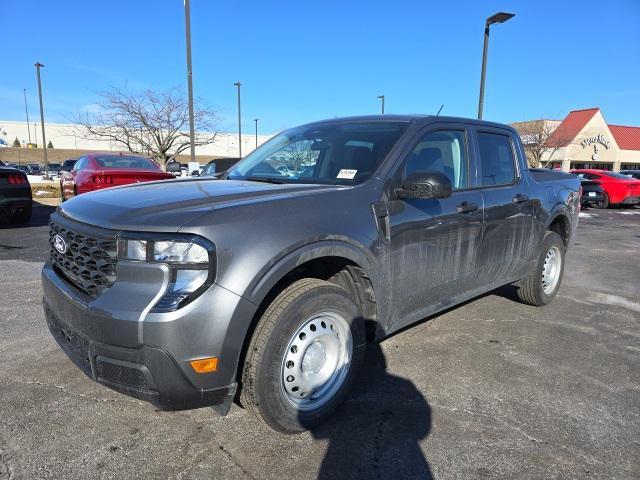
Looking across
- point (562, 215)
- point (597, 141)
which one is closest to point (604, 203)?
point (562, 215)

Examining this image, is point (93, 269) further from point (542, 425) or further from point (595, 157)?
point (595, 157)

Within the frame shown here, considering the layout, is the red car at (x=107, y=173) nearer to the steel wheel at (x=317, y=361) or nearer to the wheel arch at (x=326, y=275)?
the wheel arch at (x=326, y=275)

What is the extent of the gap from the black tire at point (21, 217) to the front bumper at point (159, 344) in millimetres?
8722

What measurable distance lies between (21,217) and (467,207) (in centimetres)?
967

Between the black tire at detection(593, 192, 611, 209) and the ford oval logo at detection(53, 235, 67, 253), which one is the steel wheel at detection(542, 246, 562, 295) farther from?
the black tire at detection(593, 192, 611, 209)

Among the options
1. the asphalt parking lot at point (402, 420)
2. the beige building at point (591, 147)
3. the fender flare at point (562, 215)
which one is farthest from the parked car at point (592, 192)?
the beige building at point (591, 147)

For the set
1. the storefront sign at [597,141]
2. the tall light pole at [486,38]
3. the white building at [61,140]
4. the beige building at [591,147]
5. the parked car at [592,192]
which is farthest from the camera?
the white building at [61,140]

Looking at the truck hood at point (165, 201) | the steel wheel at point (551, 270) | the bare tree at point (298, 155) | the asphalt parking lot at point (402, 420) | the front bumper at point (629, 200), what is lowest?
the asphalt parking lot at point (402, 420)

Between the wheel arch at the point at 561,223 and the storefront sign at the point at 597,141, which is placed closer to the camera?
the wheel arch at the point at 561,223

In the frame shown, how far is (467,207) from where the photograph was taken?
3588 mm

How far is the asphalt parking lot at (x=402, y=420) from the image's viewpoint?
238 centimetres

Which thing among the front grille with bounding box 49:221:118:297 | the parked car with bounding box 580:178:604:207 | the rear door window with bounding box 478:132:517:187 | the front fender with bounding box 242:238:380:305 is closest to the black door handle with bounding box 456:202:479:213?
the rear door window with bounding box 478:132:517:187

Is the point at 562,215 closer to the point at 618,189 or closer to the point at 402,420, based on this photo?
the point at 402,420

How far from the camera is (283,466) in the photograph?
2371mm
